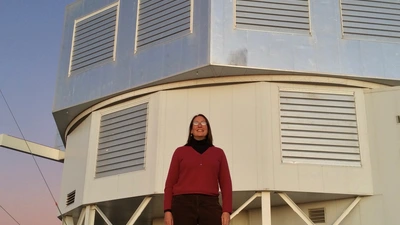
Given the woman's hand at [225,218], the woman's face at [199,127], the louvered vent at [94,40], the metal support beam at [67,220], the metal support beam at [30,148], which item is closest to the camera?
the woman's hand at [225,218]

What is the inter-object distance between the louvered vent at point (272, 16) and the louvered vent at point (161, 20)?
1555mm

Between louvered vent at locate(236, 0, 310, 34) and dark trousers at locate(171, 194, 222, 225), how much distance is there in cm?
947

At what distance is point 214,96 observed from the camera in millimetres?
13961

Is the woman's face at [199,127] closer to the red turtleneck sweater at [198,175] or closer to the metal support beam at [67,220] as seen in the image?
the red turtleneck sweater at [198,175]

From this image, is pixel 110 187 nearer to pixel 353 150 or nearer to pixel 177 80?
pixel 177 80

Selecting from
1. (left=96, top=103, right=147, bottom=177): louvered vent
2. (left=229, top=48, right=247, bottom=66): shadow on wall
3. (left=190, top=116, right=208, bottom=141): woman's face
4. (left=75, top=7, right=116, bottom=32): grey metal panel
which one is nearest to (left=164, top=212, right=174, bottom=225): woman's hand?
(left=190, top=116, right=208, bottom=141): woman's face

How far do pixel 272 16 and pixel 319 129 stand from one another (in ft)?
11.1

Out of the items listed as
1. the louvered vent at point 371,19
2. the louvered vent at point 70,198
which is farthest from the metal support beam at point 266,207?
the louvered vent at point 70,198

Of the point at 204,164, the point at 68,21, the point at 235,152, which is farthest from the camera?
the point at 68,21

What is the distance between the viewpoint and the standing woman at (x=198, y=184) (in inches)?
179

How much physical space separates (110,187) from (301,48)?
6.86 meters

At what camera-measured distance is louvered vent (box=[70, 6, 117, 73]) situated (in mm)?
15971

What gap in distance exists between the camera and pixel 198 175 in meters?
4.69

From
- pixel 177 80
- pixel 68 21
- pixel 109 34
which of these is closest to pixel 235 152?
pixel 177 80
